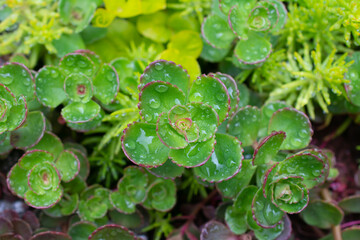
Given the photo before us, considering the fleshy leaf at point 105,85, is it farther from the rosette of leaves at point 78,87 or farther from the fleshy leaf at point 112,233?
the fleshy leaf at point 112,233

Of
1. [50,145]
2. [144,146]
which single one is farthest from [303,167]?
[50,145]

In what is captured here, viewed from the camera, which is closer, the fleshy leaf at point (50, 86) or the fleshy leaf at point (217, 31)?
the fleshy leaf at point (50, 86)

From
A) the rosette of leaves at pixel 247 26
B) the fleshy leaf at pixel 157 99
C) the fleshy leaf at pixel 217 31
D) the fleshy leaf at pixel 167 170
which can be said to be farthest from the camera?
the fleshy leaf at pixel 217 31

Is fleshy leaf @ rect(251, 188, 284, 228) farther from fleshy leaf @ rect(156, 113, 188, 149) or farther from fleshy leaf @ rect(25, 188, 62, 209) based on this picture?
fleshy leaf @ rect(25, 188, 62, 209)

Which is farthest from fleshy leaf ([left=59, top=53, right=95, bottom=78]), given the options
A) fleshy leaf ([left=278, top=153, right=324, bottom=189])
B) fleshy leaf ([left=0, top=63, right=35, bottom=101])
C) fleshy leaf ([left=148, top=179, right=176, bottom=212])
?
fleshy leaf ([left=278, top=153, right=324, bottom=189])

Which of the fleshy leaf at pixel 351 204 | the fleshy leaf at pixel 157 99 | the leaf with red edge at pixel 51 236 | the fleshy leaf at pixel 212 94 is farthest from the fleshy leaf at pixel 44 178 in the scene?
the fleshy leaf at pixel 351 204

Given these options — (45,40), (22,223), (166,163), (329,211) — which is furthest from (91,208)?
(329,211)

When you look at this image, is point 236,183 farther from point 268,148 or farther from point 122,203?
point 122,203
